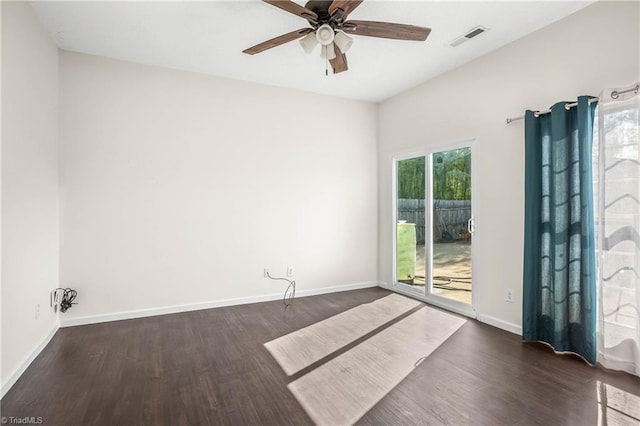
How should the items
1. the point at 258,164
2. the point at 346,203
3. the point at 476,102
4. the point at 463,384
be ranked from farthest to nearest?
the point at 346,203 → the point at 258,164 → the point at 476,102 → the point at 463,384

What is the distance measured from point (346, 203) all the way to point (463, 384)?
10.3ft

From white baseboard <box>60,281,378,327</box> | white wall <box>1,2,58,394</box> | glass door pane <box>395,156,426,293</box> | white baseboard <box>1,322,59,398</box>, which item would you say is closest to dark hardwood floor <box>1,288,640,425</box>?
white baseboard <box>1,322,59,398</box>

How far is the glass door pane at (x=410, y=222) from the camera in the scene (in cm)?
450

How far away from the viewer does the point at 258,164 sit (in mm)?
4359

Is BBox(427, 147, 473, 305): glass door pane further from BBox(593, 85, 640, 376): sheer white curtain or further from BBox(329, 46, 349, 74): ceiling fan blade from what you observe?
BBox(329, 46, 349, 74): ceiling fan blade

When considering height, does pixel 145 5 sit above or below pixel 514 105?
above

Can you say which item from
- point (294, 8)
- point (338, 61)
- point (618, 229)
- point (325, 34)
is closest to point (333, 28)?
point (325, 34)

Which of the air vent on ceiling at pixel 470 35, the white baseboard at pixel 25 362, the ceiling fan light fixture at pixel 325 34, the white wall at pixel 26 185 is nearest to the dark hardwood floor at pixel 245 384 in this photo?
the white baseboard at pixel 25 362

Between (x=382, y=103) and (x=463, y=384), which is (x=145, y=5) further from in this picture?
(x=463, y=384)

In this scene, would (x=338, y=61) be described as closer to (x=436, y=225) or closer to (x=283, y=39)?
(x=283, y=39)

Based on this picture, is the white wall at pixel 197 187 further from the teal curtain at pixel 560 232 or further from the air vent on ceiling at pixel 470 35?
the teal curtain at pixel 560 232

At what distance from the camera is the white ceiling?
2.69 m

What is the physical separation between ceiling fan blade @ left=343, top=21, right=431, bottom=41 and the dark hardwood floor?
262 cm

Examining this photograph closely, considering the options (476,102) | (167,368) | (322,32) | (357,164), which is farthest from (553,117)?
(167,368)
